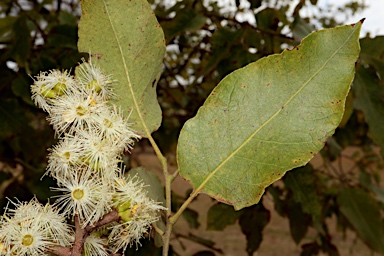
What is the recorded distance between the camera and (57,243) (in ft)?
0.91

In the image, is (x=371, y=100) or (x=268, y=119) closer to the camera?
(x=268, y=119)

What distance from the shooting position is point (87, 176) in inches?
11.2

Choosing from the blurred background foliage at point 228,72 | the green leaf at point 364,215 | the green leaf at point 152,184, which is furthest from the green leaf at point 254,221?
the green leaf at point 152,184

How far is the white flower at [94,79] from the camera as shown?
32cm

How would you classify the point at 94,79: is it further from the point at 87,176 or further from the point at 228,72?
the point at 228,72

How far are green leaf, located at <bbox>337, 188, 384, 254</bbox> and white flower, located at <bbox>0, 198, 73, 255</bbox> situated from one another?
0.80 m

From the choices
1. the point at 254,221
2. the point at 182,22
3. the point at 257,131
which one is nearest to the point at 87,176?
the point at 257,131

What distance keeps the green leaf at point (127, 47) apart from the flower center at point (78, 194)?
0.29 feet

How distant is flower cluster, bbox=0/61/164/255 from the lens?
276mm

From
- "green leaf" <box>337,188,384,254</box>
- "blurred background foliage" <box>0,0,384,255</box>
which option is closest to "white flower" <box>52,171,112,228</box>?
"blurred background foliage" <box>0,0,384,255</box>

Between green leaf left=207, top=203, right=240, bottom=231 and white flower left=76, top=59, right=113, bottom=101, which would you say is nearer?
white flower left=76, top=59, right=113, bottom=101

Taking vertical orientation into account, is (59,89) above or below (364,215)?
above

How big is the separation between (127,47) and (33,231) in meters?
0.15

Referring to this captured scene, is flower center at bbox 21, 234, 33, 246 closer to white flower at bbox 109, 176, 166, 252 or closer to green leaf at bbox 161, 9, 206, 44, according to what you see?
white flower at bbox 109, 176, 166, 252
